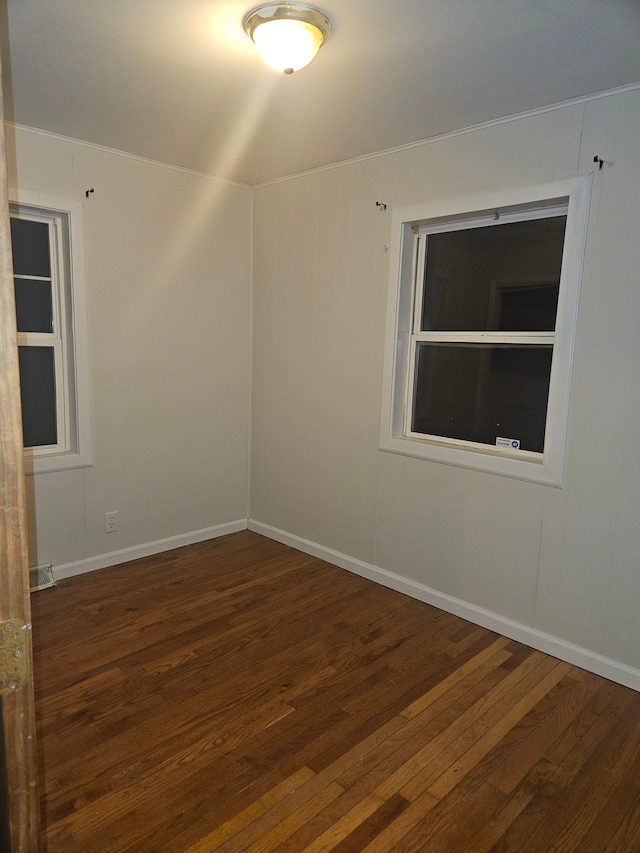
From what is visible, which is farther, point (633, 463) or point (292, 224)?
point (292, 224)

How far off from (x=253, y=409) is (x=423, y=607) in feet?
6.27

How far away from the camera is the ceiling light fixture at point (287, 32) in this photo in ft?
5.99

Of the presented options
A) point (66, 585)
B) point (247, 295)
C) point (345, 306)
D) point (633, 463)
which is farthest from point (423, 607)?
point (247, 295)

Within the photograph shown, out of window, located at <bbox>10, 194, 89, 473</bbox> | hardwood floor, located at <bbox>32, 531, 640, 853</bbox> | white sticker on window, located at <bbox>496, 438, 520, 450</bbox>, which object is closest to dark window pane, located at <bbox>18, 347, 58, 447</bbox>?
window, located at <bbox>10, 194, 89, 473</bbox>

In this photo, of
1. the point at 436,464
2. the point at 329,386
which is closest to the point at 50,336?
the point at 329,386

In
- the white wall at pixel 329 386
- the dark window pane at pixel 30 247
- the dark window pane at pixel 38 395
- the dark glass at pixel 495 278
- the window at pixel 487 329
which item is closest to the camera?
the white wall at pixel 329 386

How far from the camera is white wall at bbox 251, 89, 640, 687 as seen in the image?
2.38 m

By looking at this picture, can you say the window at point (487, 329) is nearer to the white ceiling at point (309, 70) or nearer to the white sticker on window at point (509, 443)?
the white sticker on window at point (509, 443)

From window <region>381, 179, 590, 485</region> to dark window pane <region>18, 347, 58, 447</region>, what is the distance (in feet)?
6.57

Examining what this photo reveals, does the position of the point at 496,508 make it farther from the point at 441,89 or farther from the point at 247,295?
the point at 247,295

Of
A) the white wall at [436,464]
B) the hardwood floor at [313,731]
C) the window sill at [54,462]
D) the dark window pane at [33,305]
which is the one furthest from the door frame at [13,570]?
the dark window pane at [33,305]

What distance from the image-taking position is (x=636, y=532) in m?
2.38

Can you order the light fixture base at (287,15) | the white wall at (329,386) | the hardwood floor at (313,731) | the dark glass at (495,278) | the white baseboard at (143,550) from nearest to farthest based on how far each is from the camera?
the hardwood floor at (313,731) → the light fixture base at (287,15) → the white wall at (329,386) → the dark glass at (495,278) → the white baseboard at (143,550)

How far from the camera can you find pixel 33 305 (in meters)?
3.14
